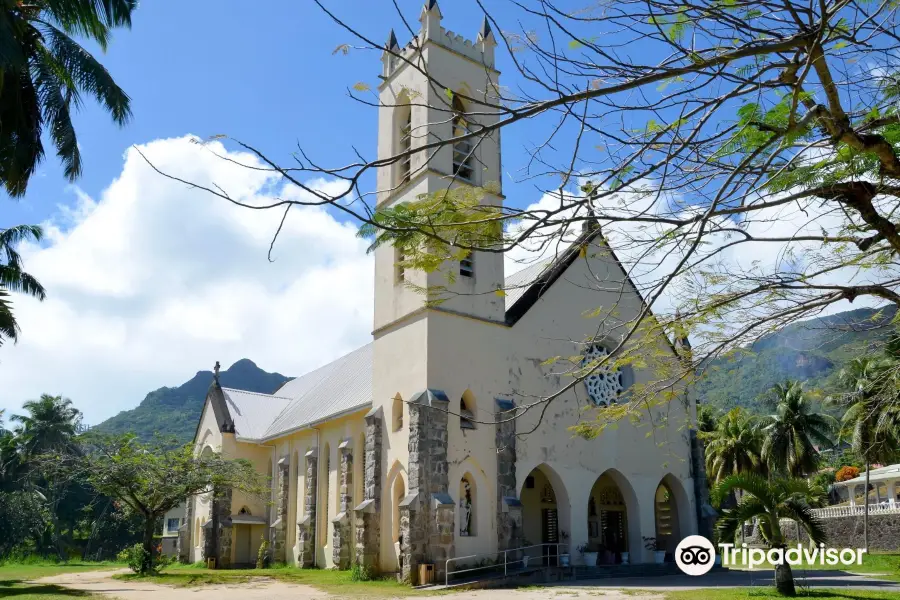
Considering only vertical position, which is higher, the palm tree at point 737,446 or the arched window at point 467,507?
the palm tree at point 737,446

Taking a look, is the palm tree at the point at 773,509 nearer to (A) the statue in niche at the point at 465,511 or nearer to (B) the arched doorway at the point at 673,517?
(A) the statue in niche at the point at 465,511

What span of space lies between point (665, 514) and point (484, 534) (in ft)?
34.0

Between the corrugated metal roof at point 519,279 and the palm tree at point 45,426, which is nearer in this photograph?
the corrugated metal roof at point 519,279

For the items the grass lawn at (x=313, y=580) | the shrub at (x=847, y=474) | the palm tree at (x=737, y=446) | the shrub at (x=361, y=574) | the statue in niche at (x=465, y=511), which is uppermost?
the palm tree at (x=737, y=446)

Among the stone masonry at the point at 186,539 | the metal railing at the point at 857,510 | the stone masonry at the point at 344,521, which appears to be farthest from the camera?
the stone masonry at the point at 186,539

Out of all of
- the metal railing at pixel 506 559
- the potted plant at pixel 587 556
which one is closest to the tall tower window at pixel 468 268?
the metal railing at pixel 506 559

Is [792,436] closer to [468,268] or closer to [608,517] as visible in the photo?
[608,517]

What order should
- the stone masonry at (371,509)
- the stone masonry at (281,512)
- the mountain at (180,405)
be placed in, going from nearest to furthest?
1. the stone masonry at (371,509)
2. the stone masonry at (281,512)
3. the mountain at (180,405)

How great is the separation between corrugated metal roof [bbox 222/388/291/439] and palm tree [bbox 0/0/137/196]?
20.4m

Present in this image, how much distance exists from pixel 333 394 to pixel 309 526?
5.87 meters

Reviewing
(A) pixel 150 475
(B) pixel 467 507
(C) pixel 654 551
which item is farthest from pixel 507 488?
(A) pixel 150 475

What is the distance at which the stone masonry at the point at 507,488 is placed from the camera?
22312 mm

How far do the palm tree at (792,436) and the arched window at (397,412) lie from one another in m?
26.6

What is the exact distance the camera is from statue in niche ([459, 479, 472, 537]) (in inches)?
883
